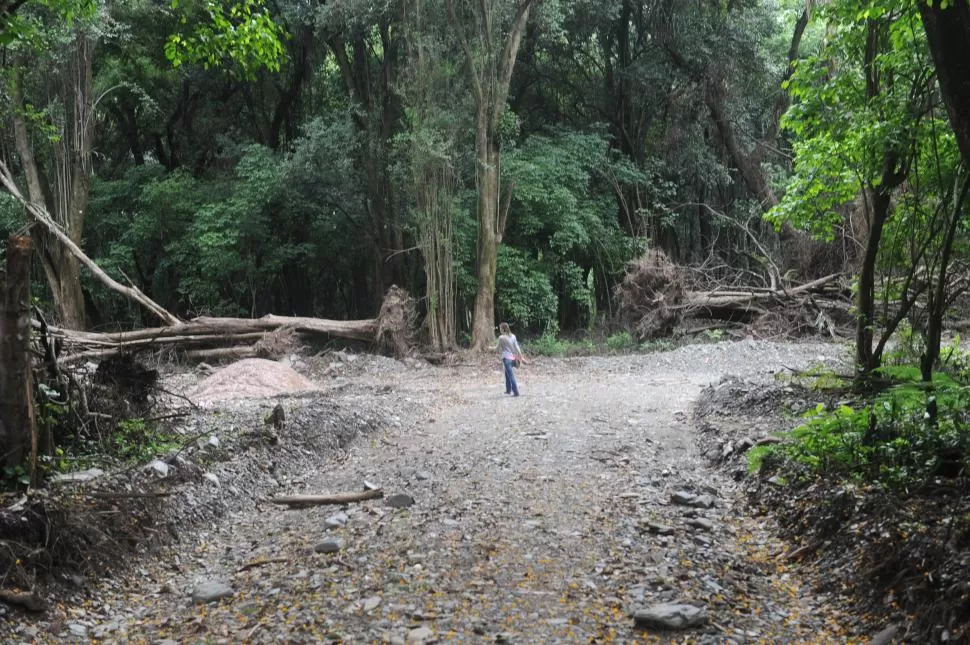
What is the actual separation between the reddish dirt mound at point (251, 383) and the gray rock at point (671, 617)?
983 centimetres

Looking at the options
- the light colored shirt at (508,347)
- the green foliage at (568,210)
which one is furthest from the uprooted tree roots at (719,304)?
the light colored shirt at (508,347)

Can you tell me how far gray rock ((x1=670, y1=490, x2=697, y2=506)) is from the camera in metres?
6.11

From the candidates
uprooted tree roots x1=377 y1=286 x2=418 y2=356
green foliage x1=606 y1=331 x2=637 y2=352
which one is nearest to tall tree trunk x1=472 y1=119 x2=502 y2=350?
uprooted tree roots x1=377 y1=286 x2=418 y2=356

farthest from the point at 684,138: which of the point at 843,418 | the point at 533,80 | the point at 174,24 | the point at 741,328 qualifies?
the point at 843,418

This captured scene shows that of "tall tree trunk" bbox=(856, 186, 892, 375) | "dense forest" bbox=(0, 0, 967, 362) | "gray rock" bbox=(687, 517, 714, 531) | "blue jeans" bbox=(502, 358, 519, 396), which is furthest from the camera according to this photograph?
"dense forest" bbox=(0, 0, 967, 362)

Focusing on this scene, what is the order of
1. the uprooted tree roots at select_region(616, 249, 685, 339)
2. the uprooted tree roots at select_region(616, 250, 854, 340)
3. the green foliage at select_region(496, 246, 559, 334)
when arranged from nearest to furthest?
the uprooted tree roots at select_region(616, 250, 854, 340) → the uprooted tree roots at select_region(616, 249, 685, 339) → the green foliage at select_region(496, 246, 559, 334)

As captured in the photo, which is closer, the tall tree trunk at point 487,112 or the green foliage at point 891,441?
the green foliage at point 891,441

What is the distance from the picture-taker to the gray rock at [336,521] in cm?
591

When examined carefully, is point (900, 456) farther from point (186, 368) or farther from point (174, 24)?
point (174, 24)

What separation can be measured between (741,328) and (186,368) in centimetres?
1452

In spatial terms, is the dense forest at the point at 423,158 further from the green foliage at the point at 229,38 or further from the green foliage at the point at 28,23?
the green foliage at the point at 229,38

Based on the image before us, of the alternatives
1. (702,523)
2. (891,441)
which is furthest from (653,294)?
(702,523)

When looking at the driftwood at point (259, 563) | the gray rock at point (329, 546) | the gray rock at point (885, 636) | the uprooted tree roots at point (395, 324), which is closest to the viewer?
the gray rock at point (885, 636)

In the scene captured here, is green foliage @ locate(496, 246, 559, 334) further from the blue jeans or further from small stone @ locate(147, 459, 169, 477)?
small stone @ locate(147, 459, 169, 477)
